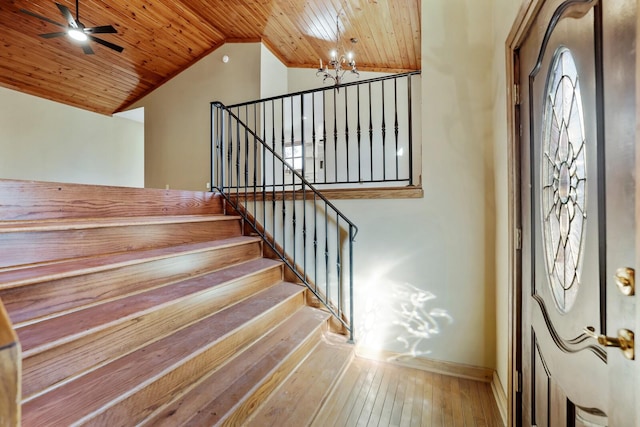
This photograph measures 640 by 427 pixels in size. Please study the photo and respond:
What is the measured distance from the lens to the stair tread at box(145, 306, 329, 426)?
1313mm

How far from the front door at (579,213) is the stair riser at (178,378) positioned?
1542mm

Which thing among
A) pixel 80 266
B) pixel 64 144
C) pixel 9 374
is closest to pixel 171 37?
pixel 64 144

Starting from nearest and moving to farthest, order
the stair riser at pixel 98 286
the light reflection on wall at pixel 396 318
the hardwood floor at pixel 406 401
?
the stair riser at pixel 98 286
the hardwood floor at pixel 406 401
the light reflection on wall at pixel 396 318

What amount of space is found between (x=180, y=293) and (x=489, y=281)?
2.11m

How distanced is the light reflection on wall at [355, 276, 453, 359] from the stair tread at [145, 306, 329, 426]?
47 cm

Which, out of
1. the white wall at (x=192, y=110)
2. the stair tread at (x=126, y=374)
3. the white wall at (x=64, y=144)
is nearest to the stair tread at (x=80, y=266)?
the stair tread at (x=126, y=374)

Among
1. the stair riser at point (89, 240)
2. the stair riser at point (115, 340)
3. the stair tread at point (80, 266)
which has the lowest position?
the stair riser at point (115, 340)

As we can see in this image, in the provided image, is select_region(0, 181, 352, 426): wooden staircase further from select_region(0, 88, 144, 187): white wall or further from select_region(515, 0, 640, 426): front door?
select_region(0, 88, 144, 187): white wall

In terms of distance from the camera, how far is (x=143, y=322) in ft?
4.80

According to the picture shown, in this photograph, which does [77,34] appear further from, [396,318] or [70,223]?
[396,318]

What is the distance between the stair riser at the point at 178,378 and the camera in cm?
116

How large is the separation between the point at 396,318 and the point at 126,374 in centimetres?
186

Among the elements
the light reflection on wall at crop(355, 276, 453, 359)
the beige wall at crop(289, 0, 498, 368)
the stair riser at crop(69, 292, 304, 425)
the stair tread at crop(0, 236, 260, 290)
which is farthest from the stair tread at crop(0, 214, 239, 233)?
the beige wall at crop(289, 0, 498, 368)

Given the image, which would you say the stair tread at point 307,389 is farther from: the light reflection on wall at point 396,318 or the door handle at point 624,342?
the door handle at point 624,342
